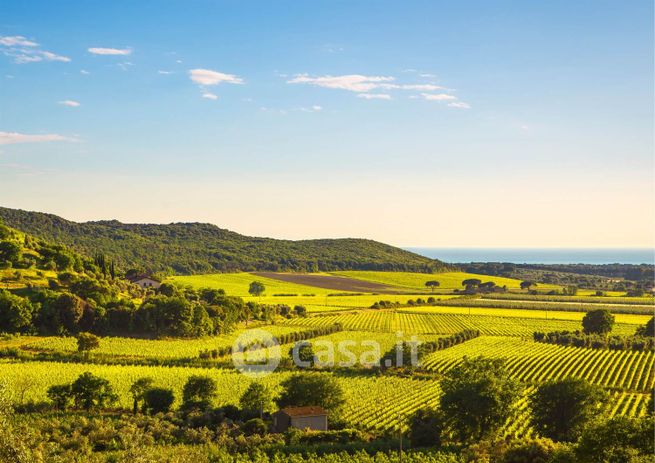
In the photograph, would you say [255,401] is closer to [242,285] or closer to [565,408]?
[565,408]

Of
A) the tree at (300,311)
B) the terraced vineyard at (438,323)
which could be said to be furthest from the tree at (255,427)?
the tree at (300,311)

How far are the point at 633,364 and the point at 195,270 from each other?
143 m

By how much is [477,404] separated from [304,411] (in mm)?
11113

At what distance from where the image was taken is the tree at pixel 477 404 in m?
39.5

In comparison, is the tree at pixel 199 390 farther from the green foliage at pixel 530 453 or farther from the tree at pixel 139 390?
the green foliage at pixel 530 453

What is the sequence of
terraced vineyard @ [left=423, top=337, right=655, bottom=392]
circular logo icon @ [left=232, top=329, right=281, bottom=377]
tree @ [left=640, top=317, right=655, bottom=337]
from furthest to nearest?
tree @ [left=640, top=317, right=655, bottom=337] < circular logo icon @ [left=232, top=329, right=281, bottom=377] < terraced vineyard @ [left=423, top=337, right=655, bottom=392]

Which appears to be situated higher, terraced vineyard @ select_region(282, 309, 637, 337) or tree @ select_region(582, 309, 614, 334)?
tree @ select_region(582, 309, 614, 334)

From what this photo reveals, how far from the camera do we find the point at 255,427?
1607 inches

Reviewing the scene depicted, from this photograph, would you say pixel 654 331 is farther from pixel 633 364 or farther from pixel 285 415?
pixel 285 415

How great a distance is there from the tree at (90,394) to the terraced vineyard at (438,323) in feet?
162

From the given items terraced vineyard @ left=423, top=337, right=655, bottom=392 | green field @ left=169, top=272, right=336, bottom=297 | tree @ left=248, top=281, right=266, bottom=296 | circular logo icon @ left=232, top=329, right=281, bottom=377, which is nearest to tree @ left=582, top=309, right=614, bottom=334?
terraced vineyard @ left=423, top=337, right=655, bottom=392

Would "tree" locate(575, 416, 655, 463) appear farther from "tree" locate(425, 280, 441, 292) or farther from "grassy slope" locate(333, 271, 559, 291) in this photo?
"tree" locate(425, 280, 441, 292)

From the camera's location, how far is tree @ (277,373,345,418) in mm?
44625

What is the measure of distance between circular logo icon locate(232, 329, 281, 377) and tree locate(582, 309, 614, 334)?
45026mm
